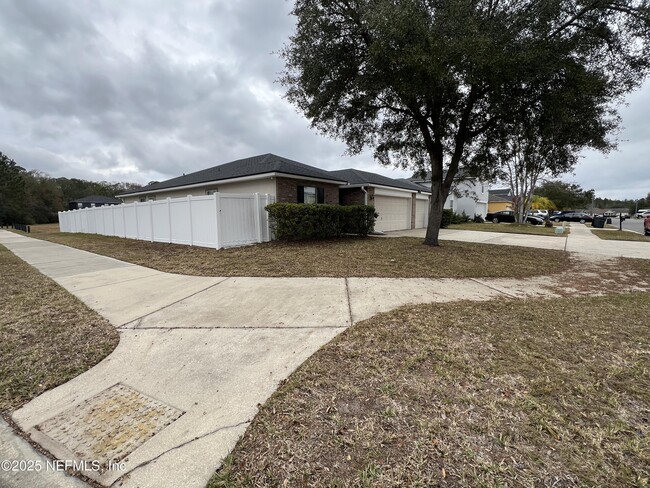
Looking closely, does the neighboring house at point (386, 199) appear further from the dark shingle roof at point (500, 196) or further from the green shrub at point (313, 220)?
the dark shingle roof at point (500, 196)

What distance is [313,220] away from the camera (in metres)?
11.6

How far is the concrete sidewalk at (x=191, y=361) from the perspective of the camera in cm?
198

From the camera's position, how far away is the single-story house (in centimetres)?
1293

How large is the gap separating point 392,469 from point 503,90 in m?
8.94

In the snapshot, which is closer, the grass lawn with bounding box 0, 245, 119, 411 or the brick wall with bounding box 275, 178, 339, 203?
the grass lawn with bounding box 0, 245, 119, 411

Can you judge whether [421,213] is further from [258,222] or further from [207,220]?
[207,220]

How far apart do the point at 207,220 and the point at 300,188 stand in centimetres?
462

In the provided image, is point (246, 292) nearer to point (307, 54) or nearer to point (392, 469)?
point (392, 469)

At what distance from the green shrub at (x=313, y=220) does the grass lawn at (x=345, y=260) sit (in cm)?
51

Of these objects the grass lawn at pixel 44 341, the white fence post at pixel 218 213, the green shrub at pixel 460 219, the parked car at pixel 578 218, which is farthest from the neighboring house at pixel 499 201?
the grass lawn at pixel 44 341

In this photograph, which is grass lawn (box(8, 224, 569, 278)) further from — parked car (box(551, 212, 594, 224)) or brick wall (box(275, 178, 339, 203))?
parked car (box(551, 212, 594, 224))

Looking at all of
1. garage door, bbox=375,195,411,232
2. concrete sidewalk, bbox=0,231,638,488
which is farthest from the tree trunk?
garage door, bbox=375,195,411,232

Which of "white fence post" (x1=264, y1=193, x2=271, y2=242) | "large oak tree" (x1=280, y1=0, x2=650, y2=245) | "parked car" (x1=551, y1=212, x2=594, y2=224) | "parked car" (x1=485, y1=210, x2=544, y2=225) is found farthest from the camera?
"parked car" (x1=551, y1=212, x2=594, y2=224)

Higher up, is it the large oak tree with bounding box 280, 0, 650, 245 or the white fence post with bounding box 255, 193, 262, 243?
the large oak tree with bounding box 280, 0, 650, 245
